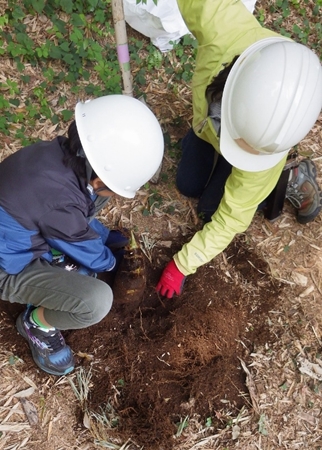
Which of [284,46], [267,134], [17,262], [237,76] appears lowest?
[17,262]

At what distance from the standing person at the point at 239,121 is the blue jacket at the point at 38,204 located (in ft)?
2.36

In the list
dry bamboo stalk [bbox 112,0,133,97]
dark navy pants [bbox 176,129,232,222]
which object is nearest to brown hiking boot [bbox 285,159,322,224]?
dark navy pants [bbox 176,129,232,222]

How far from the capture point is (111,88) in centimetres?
297

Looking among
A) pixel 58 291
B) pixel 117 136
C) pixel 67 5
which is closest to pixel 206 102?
pixel 117 136

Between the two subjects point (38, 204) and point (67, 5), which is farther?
point (67, 5)

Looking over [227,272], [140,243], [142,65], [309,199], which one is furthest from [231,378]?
[142,65]

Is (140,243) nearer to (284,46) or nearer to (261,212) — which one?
(261,212)

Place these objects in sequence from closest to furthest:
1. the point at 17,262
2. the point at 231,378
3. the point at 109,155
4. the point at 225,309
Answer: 1. the point at 109,155
2. the point at 17,262
3. the point at 231,378
4. the point at 225,309

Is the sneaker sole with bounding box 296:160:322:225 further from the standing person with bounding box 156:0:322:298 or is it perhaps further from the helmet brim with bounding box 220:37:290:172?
the helmet brim with bounding box 220:37:290:172

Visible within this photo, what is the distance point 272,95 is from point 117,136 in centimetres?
64

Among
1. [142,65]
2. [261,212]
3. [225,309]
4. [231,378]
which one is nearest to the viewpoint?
[231,378]

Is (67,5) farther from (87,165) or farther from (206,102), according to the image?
(87,165)

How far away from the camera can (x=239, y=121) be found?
6.27ft

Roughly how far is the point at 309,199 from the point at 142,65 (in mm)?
1519
